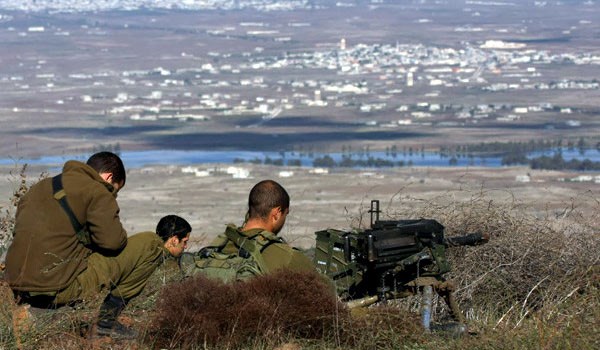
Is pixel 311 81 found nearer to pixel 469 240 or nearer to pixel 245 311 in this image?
pixel 469 240

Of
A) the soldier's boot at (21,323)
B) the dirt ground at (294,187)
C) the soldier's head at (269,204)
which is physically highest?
the soldier's head at (269,204)

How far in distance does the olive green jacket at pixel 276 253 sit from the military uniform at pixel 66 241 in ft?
1.92

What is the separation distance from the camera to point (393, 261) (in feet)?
19.8

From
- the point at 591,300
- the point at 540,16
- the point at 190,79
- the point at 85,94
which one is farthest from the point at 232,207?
the point at 540,16

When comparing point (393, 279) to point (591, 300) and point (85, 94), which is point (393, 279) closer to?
point (591, 300)


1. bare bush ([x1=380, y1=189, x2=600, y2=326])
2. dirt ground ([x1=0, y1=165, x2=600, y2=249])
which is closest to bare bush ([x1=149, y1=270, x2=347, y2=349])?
bare bush ([x1=380, y1=189, x2=600, y2=326])

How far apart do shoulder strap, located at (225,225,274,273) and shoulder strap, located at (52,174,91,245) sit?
66cm

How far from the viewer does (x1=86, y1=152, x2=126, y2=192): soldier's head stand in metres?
6.30

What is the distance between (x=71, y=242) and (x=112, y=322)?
0.42 meters

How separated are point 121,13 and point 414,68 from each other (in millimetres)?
51787

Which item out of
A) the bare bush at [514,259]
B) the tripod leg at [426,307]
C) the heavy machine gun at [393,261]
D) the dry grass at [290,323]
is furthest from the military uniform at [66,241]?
the bare bush at [514,259]

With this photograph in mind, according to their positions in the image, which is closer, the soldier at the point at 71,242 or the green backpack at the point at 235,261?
the soldier at the point at 71,242

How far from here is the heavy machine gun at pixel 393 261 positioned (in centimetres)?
601

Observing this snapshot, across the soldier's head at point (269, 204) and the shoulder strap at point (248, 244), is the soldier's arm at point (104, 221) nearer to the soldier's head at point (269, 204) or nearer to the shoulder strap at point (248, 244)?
the shoulder strap at point (248, 244)
